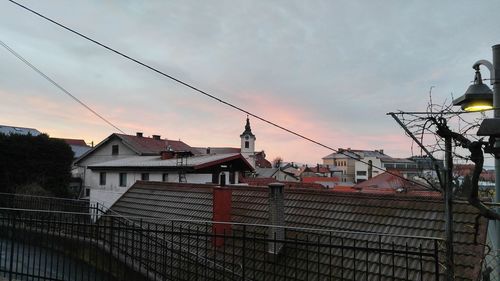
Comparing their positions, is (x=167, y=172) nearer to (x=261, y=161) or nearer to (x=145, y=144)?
(x=145, y=144)

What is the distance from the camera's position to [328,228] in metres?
10.6

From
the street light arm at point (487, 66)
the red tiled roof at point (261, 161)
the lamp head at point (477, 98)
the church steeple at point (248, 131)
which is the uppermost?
the church steeple at point (248, 131)

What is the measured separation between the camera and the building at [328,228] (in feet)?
25.3

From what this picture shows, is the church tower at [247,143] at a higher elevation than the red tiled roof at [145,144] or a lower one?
higher

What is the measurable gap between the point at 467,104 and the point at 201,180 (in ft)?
77.8

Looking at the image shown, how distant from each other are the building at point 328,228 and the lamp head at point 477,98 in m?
2.83

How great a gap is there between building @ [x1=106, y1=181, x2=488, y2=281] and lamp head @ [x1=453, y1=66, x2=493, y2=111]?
2829 mm

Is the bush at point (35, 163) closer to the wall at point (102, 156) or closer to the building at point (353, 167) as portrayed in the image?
the wall at point (102, 156)

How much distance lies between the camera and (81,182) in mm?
39781

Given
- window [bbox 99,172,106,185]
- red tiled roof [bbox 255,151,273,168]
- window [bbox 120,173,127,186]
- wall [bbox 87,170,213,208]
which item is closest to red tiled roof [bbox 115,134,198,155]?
wall [bbox 87,170,213,208]

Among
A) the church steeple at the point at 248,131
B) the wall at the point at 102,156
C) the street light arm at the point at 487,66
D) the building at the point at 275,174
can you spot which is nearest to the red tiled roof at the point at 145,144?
the wall at the point at 102,156

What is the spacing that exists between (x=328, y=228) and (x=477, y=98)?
7.31 m

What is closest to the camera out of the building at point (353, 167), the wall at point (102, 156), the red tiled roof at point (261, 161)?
the wall at point (102, 156)

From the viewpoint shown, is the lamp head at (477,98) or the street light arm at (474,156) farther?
the lamp head at (477,98)
